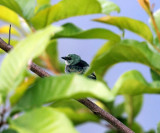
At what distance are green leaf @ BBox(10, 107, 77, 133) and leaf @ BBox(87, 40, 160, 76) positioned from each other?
0.58m

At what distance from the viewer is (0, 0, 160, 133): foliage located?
690 mm

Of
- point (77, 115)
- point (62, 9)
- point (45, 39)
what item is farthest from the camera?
point (77, 115)

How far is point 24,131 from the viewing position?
68 cm

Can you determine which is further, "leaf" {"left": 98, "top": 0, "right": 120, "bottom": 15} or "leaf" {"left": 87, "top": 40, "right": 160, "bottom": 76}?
"leaf" {"left": 98, "top": 0, "right": 120, "bottom": 15}

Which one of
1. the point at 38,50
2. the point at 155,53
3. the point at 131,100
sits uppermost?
the point at 38,50

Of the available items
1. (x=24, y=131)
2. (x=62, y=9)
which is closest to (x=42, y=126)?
(x=24, y=131)

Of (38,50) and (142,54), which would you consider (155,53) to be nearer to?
(142,54)

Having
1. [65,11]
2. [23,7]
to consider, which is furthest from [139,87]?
[23,7]

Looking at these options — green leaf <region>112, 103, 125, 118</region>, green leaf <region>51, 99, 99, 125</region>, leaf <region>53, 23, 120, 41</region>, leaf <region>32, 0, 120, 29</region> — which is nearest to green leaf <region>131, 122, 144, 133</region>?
green leaf <region>112, 103, 125, 118</region>

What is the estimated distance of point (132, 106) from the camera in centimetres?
219

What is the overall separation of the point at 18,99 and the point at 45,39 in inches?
5.6

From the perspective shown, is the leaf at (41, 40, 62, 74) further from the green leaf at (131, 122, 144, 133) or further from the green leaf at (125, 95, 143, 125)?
the green leaf at (131, 122, 144, 133)

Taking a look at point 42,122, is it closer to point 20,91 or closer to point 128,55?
point 20,91

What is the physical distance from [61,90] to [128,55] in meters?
0.65
